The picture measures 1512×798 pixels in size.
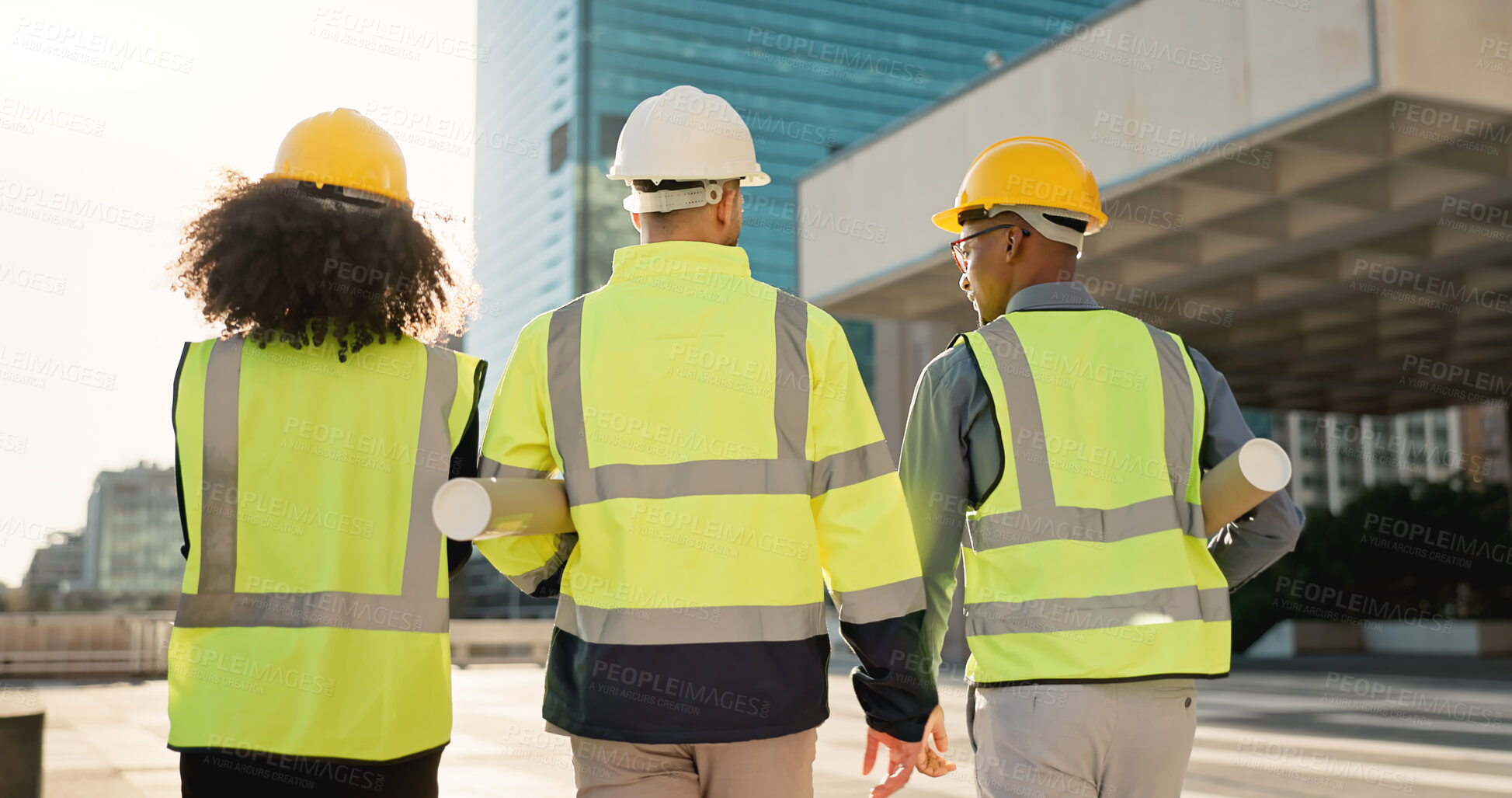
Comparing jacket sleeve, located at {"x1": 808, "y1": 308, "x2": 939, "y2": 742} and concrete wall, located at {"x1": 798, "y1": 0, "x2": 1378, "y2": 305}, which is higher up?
concrete wall, located at {"x1": 798, "y1": 0, "x2": 1378, "y2": 305}

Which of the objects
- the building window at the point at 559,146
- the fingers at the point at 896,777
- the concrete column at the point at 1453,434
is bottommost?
the fingers at the point at 896,777

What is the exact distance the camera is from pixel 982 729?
2809mm

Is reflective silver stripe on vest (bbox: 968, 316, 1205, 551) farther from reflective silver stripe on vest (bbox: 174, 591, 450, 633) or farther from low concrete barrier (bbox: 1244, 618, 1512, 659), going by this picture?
low concrete barrier (bbox: 1244, 618, 1512, 659)

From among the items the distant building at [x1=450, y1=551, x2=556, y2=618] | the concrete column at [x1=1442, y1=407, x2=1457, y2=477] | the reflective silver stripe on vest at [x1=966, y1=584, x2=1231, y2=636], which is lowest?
the distant building at [x1=450, y1=551, x2=556, y2=618]

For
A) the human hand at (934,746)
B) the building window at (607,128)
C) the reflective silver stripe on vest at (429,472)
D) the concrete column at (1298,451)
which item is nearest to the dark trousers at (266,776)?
the reflective silver stripe on vest at (429,472)

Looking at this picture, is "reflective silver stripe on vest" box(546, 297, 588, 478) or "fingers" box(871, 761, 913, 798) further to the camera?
"fingers" box(871, 761, 913, 798)

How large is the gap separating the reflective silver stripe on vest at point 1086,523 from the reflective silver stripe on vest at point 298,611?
1.31 meters

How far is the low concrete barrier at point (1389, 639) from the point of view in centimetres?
2570

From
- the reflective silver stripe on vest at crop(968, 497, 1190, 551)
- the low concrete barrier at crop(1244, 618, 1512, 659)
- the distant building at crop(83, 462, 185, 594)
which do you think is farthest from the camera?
the distant building at crop(83, 462, 185, 594)

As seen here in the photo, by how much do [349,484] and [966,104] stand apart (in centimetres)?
1446

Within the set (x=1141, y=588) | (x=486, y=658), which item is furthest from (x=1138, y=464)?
(x=486, y=658)

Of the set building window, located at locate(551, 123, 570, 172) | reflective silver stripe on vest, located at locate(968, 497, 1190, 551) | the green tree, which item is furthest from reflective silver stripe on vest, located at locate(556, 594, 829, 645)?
building window, located at locate(551, 123, 570, 172)

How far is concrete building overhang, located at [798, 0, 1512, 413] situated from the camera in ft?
36.6

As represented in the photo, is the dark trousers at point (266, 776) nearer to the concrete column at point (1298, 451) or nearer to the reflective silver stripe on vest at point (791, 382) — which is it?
the reflective silver stripe on vest at point (791, 382)
